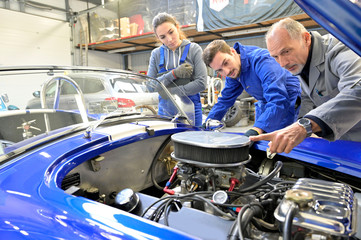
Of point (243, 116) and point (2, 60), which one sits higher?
point (2, 60)

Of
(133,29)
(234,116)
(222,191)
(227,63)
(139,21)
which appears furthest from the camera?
(133,29)

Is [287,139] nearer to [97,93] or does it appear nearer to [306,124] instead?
[306,124]

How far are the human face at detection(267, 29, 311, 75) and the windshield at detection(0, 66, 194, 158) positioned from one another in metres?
A: 0.83

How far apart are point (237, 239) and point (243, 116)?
6.66 m

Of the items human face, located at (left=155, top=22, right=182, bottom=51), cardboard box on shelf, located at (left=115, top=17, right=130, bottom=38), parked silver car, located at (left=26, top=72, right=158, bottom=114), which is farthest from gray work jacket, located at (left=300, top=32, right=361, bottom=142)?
cardboard box on shelf, located at (left=115, top=17, right=130, bottom=38)

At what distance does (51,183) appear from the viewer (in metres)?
0.96

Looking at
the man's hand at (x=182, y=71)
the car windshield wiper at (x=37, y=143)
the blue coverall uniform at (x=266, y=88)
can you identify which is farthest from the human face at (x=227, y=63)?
the car windshield wiper at (x=37, y=143)

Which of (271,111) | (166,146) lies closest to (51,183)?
(166,146)

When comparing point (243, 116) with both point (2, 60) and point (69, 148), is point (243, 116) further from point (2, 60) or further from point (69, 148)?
point (2, 60)

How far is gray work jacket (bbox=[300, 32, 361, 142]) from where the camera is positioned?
1118mm

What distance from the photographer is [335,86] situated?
159cm

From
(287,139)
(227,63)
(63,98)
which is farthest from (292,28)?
(63,98)

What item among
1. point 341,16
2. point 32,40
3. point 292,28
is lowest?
point 341,16

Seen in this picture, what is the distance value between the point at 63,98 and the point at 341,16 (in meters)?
1.51
